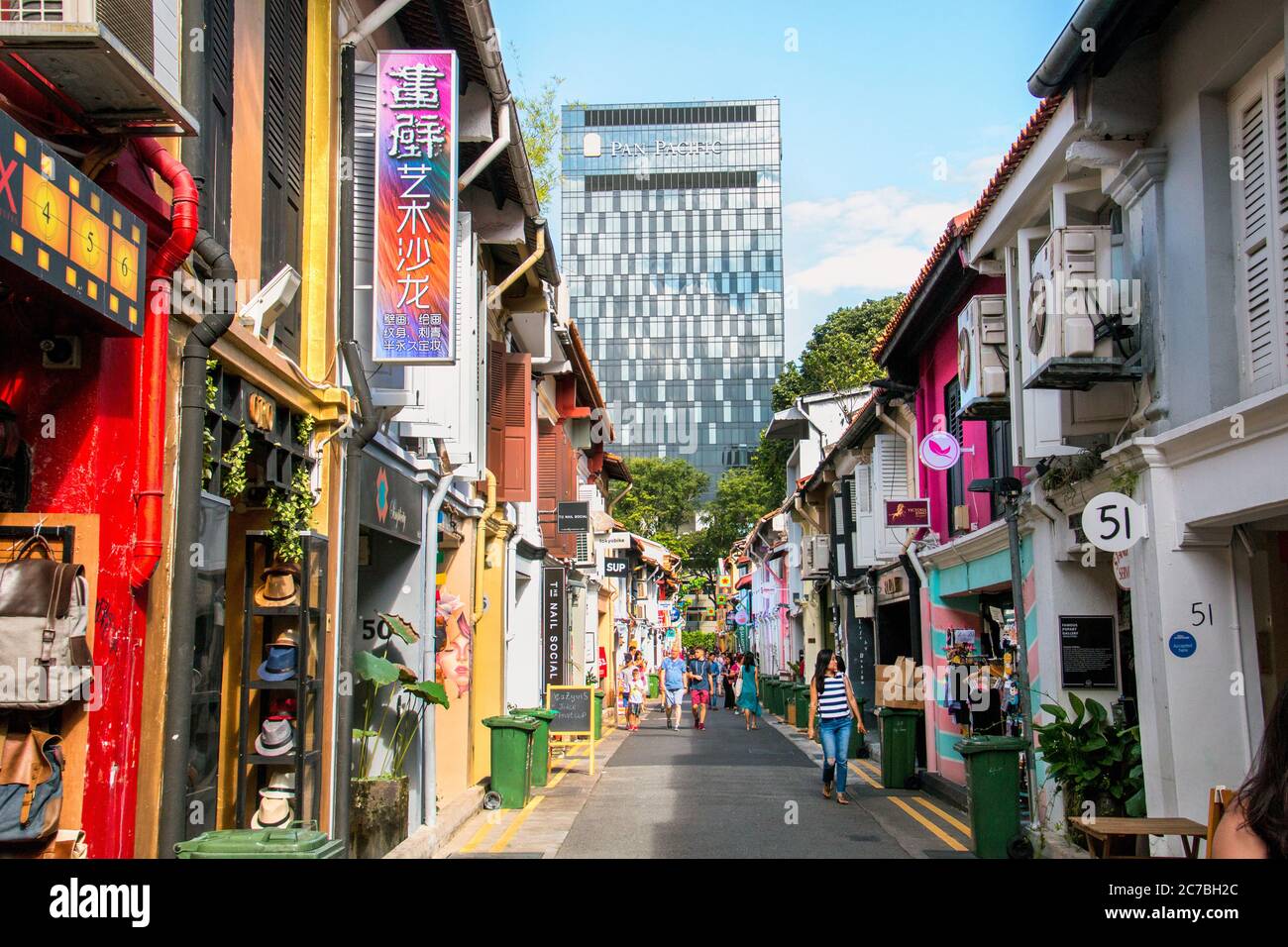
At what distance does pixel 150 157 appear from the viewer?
543 centimetres

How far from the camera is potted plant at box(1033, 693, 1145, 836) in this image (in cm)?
957

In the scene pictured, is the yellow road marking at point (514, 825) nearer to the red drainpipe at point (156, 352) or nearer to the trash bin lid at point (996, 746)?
the trash bin lid at point (996, 746)

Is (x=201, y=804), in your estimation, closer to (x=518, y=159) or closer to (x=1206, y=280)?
(x=1206, y=280)

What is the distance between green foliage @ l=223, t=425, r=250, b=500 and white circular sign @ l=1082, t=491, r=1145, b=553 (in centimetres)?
575

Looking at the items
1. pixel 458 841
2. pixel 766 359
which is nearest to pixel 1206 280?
pixel 458 841

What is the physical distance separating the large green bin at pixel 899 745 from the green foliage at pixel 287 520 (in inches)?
395

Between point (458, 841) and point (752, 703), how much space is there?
17.7 metres

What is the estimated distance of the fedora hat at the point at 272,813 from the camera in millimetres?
7496

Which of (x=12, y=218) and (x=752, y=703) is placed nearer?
(x=12, y=218)

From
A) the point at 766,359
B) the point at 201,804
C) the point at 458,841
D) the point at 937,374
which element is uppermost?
the point at 766,359

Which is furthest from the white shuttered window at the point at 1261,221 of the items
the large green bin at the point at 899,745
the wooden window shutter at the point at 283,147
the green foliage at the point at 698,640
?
the green foliage at the point at 698,640

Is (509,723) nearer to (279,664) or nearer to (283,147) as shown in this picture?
(279,664)

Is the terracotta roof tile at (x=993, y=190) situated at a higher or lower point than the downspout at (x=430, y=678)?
higher

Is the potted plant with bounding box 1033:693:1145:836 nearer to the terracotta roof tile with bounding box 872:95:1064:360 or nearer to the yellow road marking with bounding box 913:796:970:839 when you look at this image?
the yellow road marking with bounding box 913:796:970:839
